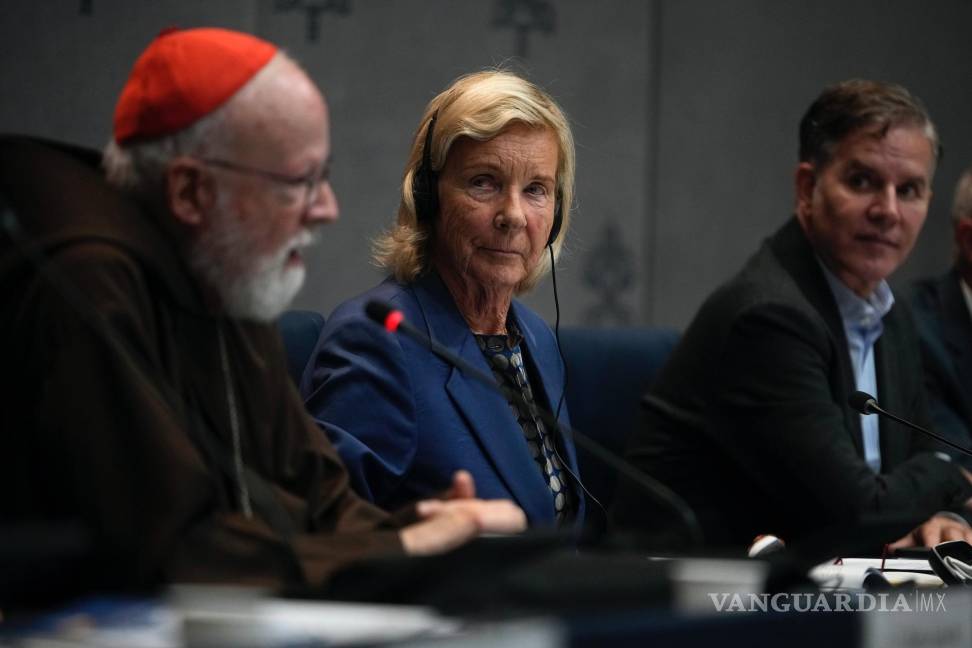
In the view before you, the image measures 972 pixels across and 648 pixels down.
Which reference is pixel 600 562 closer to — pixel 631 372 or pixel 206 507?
pixel 206 507

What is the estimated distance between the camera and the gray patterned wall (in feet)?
11.0

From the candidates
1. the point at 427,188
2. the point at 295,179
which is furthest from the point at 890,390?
the point at 295,179

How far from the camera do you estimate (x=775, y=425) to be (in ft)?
8.71

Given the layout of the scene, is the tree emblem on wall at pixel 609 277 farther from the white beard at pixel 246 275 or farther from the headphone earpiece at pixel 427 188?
the white beard at pixel 246 275

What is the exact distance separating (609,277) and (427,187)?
2.00 m

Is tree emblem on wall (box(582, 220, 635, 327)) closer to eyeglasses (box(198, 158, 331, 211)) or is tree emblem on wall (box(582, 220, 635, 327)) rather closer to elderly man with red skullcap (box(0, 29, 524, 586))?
elderly man with red skullcap (box(0, 29, 524, 586))

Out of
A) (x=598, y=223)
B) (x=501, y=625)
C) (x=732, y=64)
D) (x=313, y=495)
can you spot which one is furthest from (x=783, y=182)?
(x=501, y=625)

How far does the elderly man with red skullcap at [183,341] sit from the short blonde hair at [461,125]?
63 centimetres

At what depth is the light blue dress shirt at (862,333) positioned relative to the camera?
2871 mm

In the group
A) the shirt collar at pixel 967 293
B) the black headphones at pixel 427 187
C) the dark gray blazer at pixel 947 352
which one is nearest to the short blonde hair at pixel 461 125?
the black headphones at pixel 427 187

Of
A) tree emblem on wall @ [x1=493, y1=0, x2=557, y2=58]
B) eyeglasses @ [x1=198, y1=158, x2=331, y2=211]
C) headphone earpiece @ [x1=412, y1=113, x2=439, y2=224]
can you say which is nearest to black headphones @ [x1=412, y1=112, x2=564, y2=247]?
headphone earpiece @ [x1=412, y1=113, x2=439, y2=224]

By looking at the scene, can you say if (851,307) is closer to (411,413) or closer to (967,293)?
(967,293)

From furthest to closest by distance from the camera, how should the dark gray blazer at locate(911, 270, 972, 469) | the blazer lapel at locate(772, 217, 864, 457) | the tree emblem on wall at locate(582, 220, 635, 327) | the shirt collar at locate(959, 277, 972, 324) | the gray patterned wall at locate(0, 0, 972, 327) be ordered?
the tree emblem on wall at locate(582, 220, 635, 327) → the shirt collar at locate(959, 277, 972, 324) → the dark gray blazer at locate(911, 270, 972, 469) → the gray patterned wall at locate(0, 0, 972, 327) → the blazer lapel at locate(772, 217, 864, 457)

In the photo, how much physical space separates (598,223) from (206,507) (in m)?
3.02
